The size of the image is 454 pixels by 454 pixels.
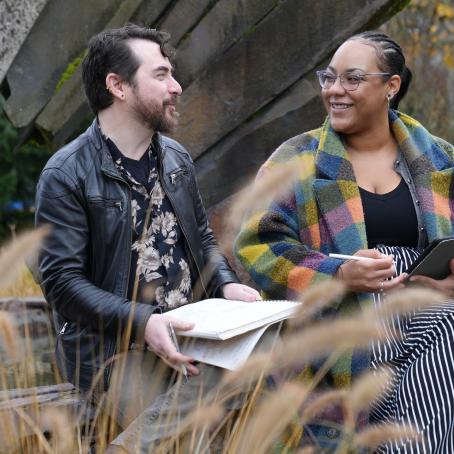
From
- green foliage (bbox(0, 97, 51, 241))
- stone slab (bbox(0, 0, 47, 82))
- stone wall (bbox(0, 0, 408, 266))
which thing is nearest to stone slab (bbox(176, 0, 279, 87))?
stone wall (bbox(0, 0, 408, 266))

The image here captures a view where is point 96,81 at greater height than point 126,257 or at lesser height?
greater

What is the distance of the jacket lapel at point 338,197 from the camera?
324 centimetres

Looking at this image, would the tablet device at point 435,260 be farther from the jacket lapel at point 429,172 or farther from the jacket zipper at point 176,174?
the jacket zipper at point 176,174

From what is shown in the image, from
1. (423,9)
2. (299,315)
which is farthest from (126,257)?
(423,9)

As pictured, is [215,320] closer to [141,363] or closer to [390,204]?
[141,363]

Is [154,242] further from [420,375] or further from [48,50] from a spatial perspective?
[48,50]

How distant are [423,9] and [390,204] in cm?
501

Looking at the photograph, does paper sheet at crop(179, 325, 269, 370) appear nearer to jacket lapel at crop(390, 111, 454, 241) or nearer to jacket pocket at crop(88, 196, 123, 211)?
jacket pocket at crop(88, 196, 123, 211)

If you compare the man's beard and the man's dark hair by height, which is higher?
the man's dark hair

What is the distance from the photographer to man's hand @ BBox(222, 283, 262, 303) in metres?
3.04

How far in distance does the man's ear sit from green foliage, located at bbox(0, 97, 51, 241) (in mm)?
7634

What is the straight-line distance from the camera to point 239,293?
3059 mm

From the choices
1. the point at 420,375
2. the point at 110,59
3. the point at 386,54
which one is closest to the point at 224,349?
the point at 420,375

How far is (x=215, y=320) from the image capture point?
2.69m
